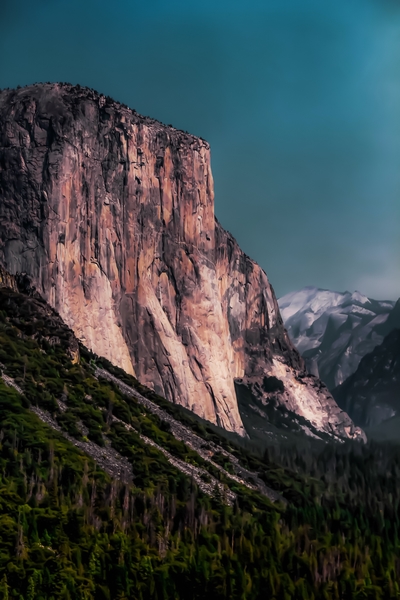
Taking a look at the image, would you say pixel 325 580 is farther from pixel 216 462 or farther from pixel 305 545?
pixel 216 462

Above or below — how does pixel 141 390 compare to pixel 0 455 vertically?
above

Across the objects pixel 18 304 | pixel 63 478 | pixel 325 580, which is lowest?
pixel 325 580

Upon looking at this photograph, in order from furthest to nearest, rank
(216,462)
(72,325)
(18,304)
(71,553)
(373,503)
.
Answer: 1. (72,325)
2. (373,503)
3. (18,304)
4. (216,462)
5. (71,553)

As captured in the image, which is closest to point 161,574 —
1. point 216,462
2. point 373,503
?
point 216,462

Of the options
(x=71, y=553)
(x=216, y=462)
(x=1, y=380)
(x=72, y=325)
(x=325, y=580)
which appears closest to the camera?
(x=71, y=553)

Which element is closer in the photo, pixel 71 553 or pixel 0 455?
pixel 71 553

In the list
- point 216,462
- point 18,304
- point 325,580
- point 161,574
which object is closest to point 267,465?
point 216,462
